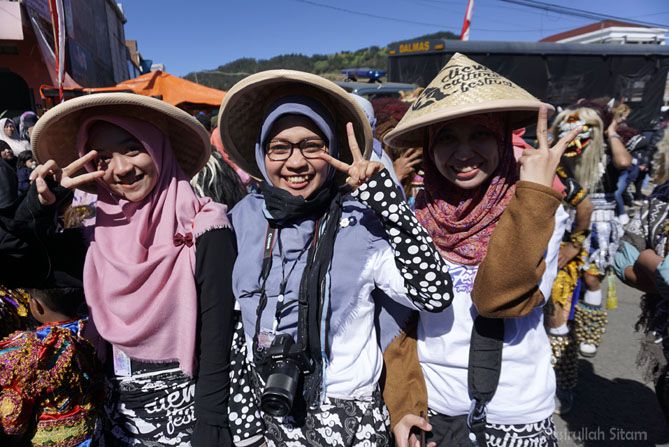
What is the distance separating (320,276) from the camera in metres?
1.45

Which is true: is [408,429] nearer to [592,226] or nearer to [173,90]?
[592,226]

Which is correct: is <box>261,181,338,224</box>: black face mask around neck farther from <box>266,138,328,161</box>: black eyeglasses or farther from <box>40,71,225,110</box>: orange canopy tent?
<box>40,71,225,110</box>: orange canopy tent

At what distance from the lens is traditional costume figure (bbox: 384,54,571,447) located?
1488 millimetres

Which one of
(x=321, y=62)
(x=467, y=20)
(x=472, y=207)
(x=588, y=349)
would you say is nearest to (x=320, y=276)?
(x=472, y=207)

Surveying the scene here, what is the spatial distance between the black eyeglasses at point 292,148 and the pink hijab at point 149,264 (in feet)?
1.05

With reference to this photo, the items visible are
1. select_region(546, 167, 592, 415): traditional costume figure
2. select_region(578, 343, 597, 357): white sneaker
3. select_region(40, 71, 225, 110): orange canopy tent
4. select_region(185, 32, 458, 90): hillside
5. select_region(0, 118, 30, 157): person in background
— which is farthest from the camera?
select_region(185, 32, 458, 90): hillside

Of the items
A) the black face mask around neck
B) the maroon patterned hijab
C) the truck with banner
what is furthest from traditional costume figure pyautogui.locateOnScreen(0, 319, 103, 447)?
the truck with banner

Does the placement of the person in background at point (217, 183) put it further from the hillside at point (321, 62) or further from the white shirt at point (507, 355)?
the hillside at point (321, 62)

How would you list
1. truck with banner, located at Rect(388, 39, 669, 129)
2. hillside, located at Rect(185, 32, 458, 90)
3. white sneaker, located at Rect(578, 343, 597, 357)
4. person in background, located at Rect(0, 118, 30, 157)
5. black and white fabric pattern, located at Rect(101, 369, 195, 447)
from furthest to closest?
hillside, located at Rect(185, 32, 458, 90) → truck with banner, located at Rect(388, 39, 669, 129) → person in background, located at Rect(0, 118, 30, 157) → white sneaker, located at Rect(578, 343, 597, 357) → black and white fabric pattern, located at Rect(101, 369, 195, 447)

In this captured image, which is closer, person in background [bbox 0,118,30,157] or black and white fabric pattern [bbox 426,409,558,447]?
black and white fabric pattern [bbox 426,409,558,447]

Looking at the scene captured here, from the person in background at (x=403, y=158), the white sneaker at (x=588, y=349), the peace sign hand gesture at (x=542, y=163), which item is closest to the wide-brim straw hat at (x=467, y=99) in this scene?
the peace sign hand gesture at (x=542, y=163)

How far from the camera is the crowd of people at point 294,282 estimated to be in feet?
4.58

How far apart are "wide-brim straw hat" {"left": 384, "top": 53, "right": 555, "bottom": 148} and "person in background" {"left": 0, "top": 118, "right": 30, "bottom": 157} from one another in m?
6.08

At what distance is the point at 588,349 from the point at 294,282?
3.62m
